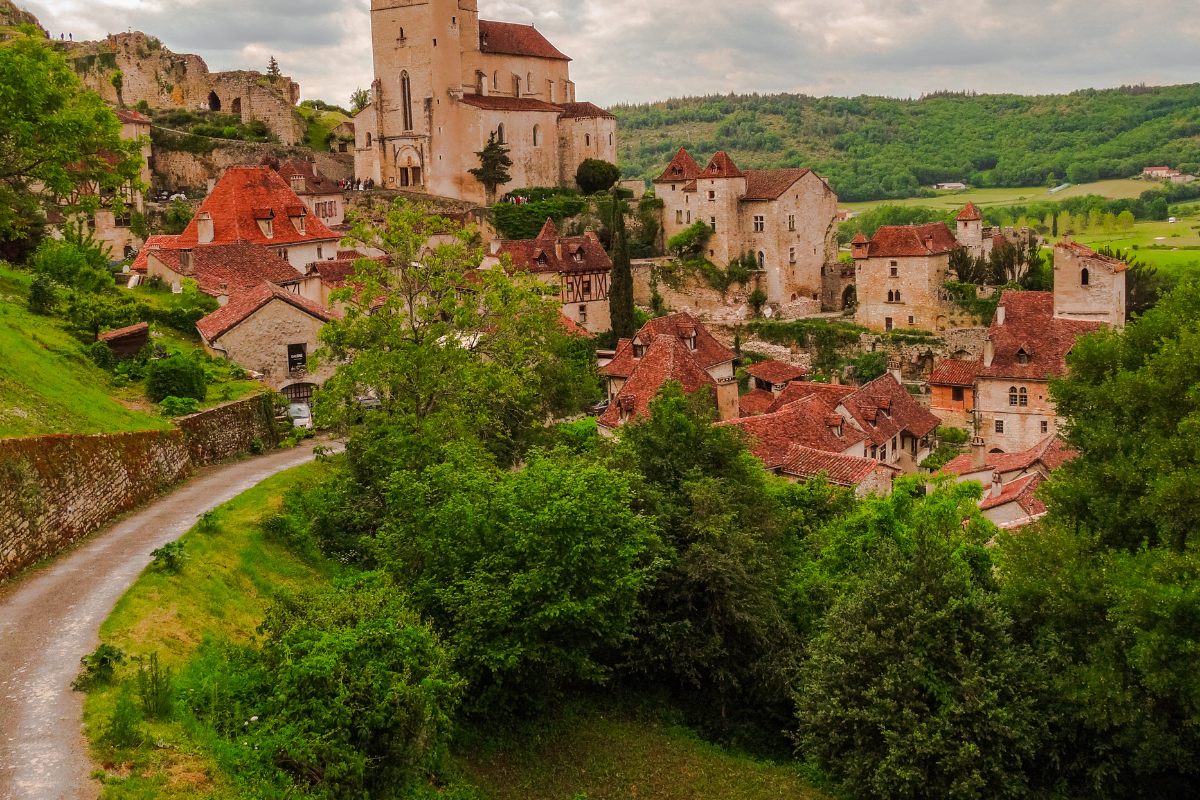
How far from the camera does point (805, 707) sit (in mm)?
21516

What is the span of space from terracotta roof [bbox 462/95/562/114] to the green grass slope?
51.8 meters

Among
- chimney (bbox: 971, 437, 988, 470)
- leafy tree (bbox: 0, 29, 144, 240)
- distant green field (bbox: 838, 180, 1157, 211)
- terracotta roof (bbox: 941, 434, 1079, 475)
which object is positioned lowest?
chimney (bbox: 971, 437, 988, 470)

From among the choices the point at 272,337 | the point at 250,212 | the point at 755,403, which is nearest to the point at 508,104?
the point at 250,212

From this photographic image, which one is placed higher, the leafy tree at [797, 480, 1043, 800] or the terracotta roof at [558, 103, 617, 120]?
the terracotta roof at [558, 103, 617, 120]

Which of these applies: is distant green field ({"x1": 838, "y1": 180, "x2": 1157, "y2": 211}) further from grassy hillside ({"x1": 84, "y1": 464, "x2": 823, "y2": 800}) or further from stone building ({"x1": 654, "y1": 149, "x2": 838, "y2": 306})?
grassy hillside ({"x1": 84, "y1": 464, "x2": 823, "y2": 800})

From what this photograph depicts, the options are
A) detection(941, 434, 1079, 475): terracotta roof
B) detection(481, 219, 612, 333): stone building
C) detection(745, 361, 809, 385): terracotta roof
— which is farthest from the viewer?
detection(481, 219, 612, 333): stone building

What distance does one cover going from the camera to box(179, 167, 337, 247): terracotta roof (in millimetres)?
52094

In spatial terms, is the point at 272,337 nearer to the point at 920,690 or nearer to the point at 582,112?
the point at 920,690

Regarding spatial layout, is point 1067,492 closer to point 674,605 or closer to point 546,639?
point 674,605

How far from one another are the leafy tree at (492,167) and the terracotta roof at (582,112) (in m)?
6.62

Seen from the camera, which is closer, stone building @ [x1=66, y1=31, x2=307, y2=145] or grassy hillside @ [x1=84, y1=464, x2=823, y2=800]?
grassy hillside @ [x1=84, y1=464, x2=823, y2=800]

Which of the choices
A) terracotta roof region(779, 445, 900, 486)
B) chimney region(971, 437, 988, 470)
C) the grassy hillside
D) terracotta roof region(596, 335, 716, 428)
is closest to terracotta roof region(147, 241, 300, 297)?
terracotta roof region(596, 335, 716, 428)

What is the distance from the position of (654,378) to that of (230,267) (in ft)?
54.0

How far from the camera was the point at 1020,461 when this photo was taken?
138 ft
